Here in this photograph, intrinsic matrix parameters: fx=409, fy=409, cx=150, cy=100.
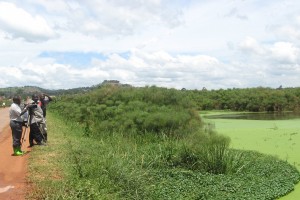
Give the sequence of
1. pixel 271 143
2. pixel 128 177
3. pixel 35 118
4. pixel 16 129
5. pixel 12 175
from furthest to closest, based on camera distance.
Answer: pixel 271 143 → pixel 35 118 → pixel 16 129 → pixel 12 175 → pixel 128 177

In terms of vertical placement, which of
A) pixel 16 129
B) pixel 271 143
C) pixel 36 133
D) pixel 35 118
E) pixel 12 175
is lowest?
pixel 271 143

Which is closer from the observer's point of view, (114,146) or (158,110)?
(114,146)

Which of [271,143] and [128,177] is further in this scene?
[271,143]

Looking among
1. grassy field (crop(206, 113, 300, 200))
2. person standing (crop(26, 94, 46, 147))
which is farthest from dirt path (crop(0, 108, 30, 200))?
grassy field (crop(206, 113, 300, 200))

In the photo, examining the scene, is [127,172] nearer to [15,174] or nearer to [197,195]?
[197,195]

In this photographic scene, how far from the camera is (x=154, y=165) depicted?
1113 centimetres

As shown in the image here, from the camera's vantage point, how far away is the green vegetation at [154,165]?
8094 millimetres

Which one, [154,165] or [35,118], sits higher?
[35,118]

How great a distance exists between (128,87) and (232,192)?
12.2 meters

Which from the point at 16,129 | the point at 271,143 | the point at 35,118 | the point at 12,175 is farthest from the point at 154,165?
the point at 271,143

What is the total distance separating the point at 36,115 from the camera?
38.1ft

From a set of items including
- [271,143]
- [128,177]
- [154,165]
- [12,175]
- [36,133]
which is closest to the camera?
[128,177]

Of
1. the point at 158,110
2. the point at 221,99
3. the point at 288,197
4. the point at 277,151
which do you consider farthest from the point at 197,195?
the point at 221,99

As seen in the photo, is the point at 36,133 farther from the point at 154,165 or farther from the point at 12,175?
the point at 154,165
